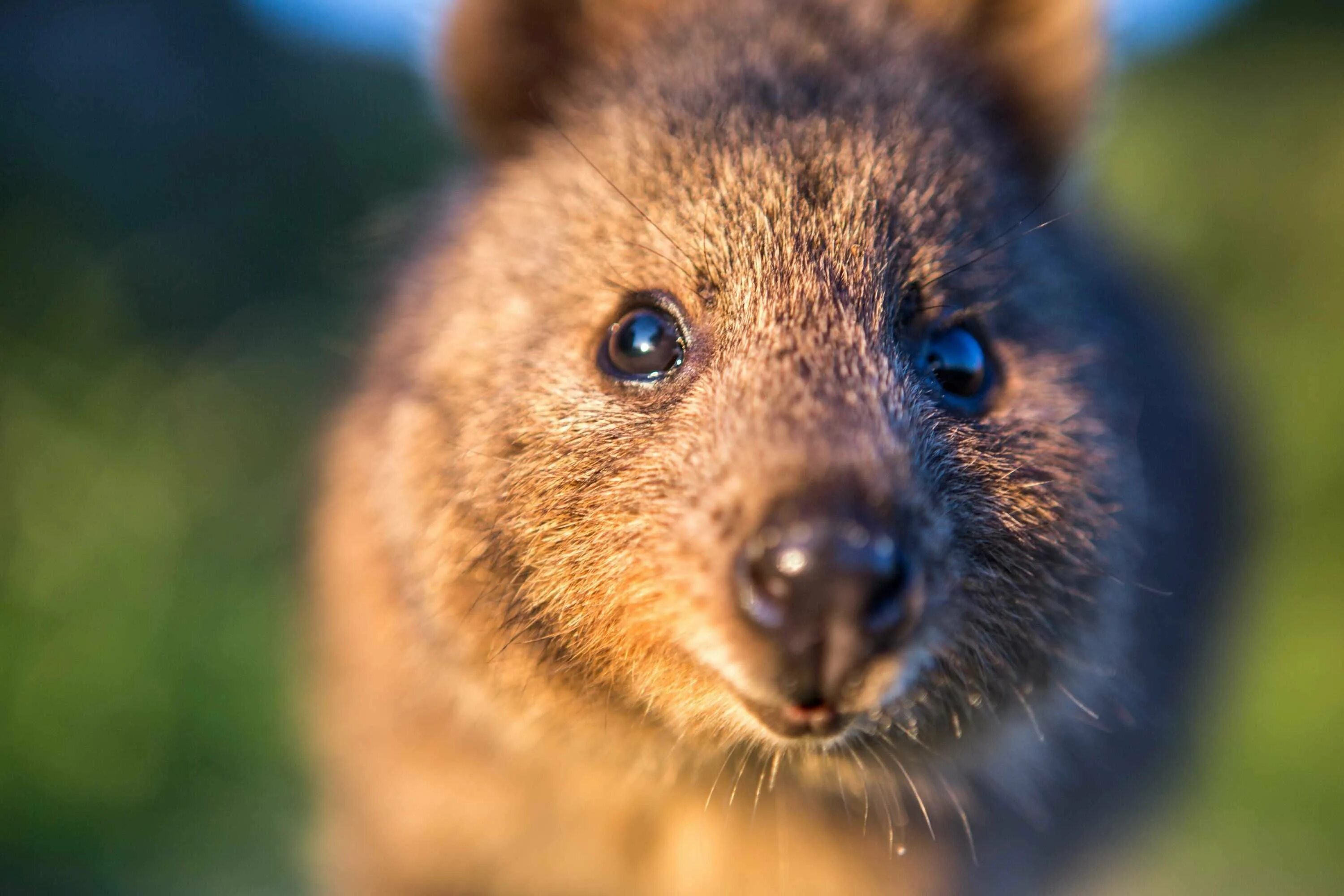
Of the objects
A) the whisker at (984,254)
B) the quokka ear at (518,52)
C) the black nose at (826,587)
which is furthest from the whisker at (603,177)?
the black nose at (826,587)

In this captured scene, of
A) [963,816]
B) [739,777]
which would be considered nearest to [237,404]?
[739,777]

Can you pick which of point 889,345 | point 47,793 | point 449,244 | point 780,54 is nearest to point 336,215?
point 47,793

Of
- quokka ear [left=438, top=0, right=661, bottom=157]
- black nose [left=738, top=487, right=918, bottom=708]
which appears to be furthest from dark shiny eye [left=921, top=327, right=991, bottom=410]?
quokka ear [left=438, top=0, right=661, bottom=157]

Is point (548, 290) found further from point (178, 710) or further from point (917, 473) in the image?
point (178, 710)

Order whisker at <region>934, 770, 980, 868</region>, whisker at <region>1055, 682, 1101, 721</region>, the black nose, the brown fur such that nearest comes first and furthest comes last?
the black nose → the brown fur → whisker at <region>1055, 682, 1101, 721</region> → whisker at <region>934, 770, 980, 868</region>

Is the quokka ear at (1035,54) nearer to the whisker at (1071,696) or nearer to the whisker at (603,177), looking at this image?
the whisker at (603,177)

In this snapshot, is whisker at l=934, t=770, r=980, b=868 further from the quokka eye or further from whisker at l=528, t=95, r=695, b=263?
whisker at l=528, t=95, r=695, b=263

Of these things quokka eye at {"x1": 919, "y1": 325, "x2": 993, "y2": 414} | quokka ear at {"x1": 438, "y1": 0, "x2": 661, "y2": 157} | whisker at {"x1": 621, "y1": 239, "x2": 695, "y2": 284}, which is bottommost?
quokka eye at {"x1": 919, "y1": 325, "x2": 993, "y2": 414}
